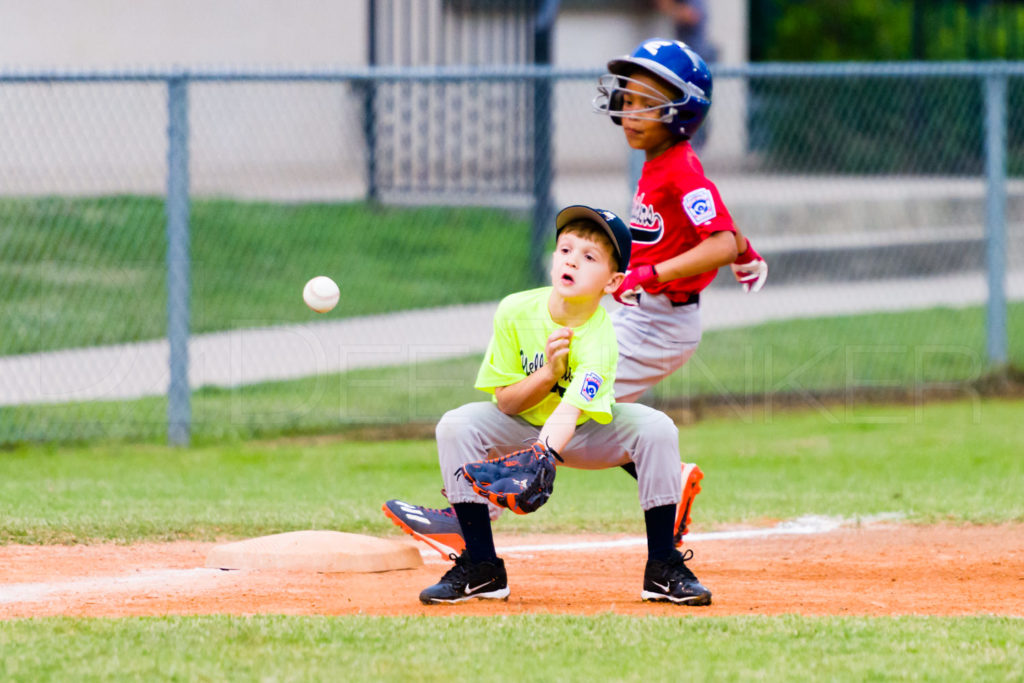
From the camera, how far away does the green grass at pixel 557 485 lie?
19.7 ft

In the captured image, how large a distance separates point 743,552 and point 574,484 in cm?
183

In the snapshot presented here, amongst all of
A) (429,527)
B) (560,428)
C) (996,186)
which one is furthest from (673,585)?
(996,186)

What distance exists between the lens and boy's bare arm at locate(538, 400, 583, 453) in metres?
4.33

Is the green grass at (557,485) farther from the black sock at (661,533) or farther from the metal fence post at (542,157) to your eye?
the metal fence post at (542,157)

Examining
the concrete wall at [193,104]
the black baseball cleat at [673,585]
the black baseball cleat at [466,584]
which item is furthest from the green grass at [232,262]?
the black baseball cleat at [673,585]

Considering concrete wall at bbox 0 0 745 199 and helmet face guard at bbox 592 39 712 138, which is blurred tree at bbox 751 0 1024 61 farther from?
helmet face guard at bbox 592 39 712 138

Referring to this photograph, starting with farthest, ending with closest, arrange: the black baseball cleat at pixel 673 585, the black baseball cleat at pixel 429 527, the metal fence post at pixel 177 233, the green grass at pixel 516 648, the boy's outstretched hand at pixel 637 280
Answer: the metal fence post at pixel 177 233, the boy's outstretched hand at pixel 637 280, the black baseball cleat at pixel 429 527, the black baseball cleat at pixel 673 585, the green grass at pixel 516 648

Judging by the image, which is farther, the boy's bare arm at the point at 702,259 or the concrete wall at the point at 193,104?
the concrete wall at the point at 193,104

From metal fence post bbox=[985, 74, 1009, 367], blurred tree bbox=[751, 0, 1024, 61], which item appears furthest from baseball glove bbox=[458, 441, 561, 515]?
blurred tree bbox=[751, 0, 1024, 61]

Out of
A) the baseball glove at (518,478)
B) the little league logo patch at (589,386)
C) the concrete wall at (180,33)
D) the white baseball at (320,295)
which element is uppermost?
the concrete wall at (180,33)

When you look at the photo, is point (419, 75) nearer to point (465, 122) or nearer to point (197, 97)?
point (465, 122)

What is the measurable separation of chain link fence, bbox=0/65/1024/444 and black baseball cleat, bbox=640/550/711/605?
4.05 m

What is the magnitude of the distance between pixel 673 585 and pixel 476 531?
0.63m

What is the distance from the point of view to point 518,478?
4.15 meters
